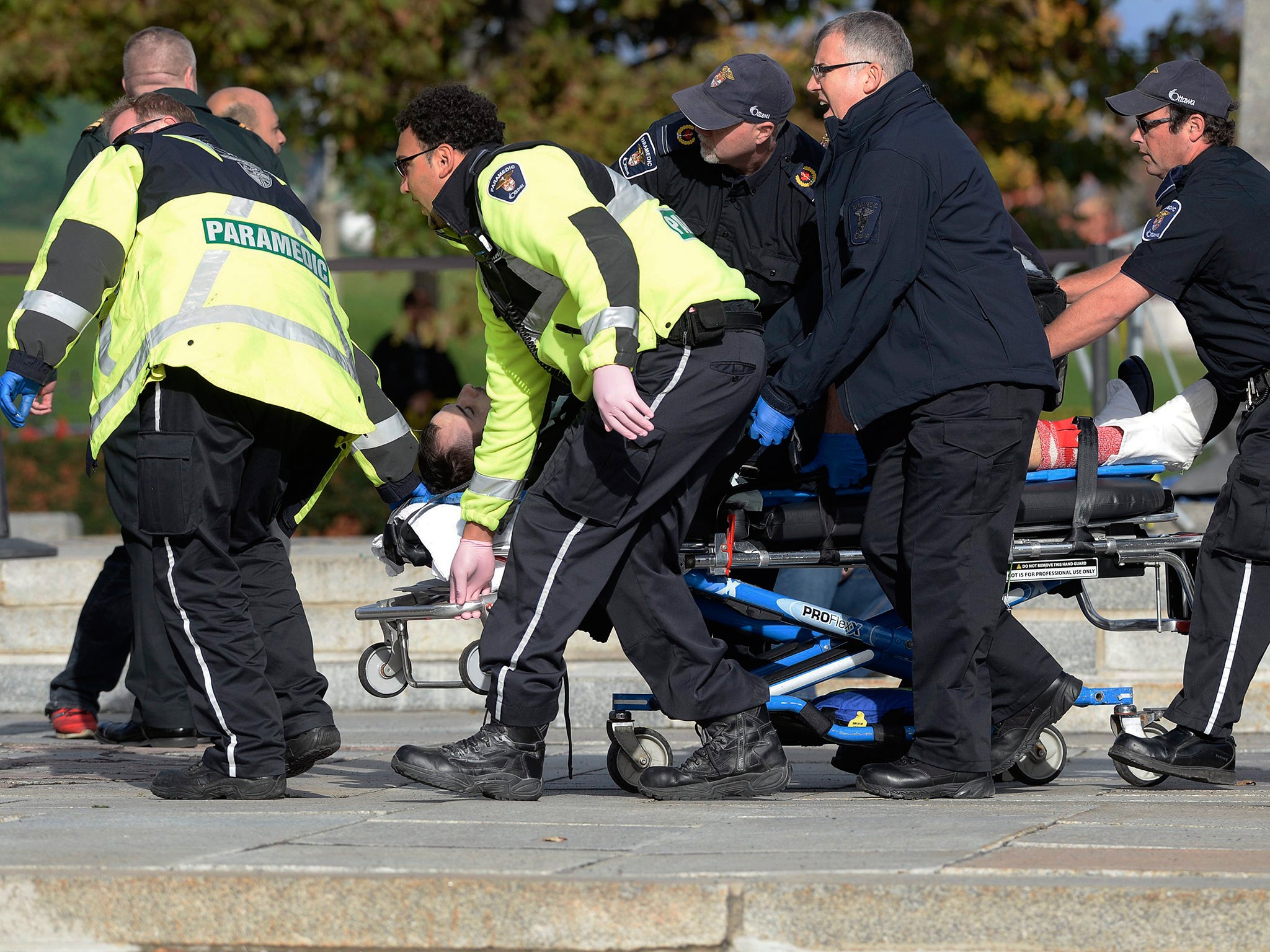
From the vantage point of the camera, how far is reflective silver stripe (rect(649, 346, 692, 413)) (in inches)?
157

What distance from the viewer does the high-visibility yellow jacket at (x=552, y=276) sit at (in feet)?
12.4

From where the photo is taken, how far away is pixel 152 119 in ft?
14.9

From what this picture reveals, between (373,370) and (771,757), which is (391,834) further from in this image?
(373,370)

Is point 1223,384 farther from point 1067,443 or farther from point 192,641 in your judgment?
point 192,641

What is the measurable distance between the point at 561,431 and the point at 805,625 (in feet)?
2.79

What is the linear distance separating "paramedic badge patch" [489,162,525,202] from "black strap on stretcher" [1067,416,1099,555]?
5.24 feet

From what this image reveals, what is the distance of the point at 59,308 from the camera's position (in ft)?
13.1

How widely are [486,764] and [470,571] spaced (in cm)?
50

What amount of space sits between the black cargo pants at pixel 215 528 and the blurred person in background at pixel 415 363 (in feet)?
16.8

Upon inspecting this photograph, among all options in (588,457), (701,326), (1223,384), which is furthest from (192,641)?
(1223,384)

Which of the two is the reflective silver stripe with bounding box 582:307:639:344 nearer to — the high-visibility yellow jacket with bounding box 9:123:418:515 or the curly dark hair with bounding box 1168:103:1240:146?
the high-visibility yellow jacket with bounding box 9:123:418:515

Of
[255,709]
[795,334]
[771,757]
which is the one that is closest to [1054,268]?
[795,334]

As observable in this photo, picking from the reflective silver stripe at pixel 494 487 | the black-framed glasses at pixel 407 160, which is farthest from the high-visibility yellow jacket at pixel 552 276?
the black-framed glasses at pixel 407 160

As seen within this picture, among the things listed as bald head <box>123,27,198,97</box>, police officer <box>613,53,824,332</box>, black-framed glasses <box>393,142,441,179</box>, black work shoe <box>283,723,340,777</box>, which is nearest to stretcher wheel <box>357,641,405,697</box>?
black work shoe <box>283,723,340,777</box>
